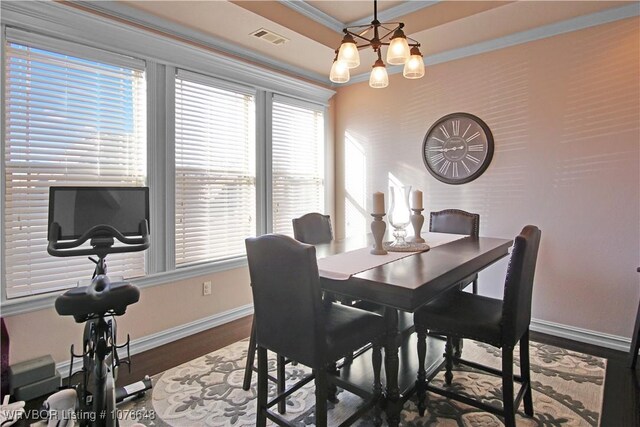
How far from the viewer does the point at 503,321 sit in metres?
1.71

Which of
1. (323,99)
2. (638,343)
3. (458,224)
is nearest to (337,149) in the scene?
(323,99)

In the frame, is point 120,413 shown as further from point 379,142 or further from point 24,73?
point 379,142

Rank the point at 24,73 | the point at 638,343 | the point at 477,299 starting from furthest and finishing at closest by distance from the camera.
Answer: the point at 638,343
the point at 24,73
the point at 477,299

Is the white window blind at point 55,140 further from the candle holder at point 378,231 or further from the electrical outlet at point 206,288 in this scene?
the candle holder at point 378,231

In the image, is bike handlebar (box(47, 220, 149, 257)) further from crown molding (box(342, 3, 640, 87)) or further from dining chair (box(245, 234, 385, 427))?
crown molding (box(342, 3, 640, 87))

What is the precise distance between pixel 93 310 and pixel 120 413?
78 cm

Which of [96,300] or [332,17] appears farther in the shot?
[332,17]

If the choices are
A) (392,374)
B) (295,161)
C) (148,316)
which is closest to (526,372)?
(392,374)

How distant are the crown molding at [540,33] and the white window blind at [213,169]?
1.85m

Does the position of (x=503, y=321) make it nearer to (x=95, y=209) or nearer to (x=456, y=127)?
(x=95, y=209)

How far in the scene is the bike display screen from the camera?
6.19 ft

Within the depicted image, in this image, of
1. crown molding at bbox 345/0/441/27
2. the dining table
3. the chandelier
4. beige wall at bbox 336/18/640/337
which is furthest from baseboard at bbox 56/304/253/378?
crown molding at bbox 345/0/441/27

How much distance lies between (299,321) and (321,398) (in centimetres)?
33

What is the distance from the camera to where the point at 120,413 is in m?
2.00
